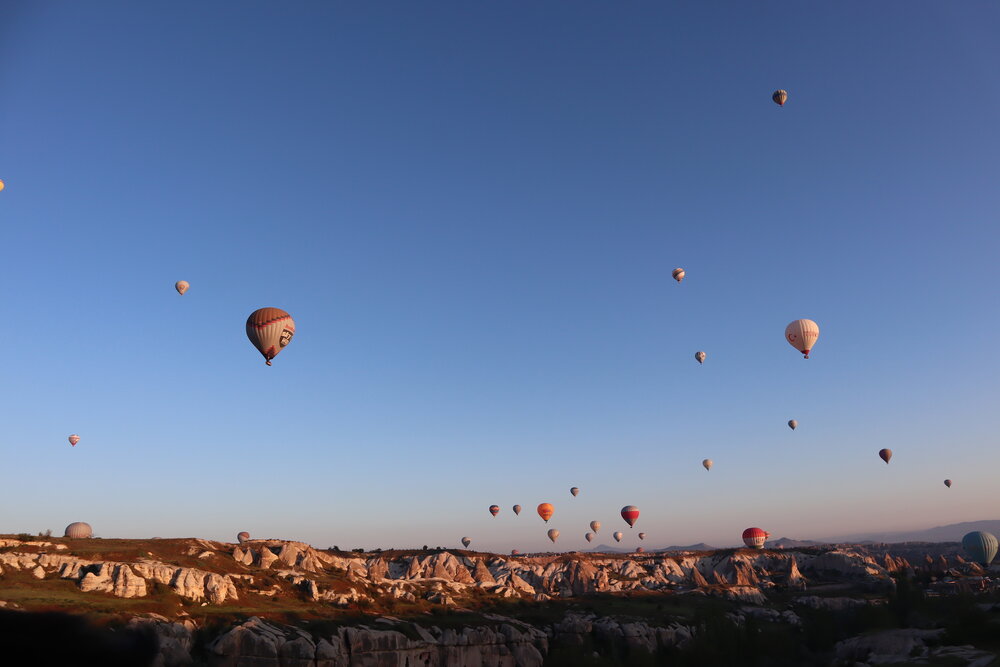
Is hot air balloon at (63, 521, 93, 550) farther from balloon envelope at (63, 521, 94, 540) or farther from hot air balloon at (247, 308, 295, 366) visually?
hot air balloon at (247, 308, 295, 366)

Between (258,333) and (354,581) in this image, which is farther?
(354,581)

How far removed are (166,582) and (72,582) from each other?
632 centimetres

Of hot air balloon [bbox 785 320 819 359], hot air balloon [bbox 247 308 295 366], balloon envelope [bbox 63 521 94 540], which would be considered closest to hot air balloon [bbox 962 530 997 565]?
hot air balloon [bbox 785 320 819 359]

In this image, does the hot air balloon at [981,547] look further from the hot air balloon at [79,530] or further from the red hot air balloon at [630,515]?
the hot air balloon at [79,530]

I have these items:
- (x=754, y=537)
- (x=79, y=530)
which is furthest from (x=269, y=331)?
(x=754, y=537)

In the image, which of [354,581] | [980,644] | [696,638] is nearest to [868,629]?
[696,638]

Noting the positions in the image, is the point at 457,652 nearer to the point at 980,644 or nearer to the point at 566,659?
the point at 566,659

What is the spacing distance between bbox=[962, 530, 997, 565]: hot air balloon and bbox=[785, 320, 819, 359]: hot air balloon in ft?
289

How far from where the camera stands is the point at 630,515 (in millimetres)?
121312

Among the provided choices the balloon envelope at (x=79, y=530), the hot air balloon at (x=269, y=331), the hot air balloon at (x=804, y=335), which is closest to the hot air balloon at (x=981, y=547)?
the hot air balloon at (x=804, y=335)

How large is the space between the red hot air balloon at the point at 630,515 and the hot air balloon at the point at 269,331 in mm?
79529

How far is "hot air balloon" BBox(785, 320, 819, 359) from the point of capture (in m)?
78.8

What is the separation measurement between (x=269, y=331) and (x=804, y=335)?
198 ft

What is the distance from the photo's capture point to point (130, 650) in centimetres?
521
